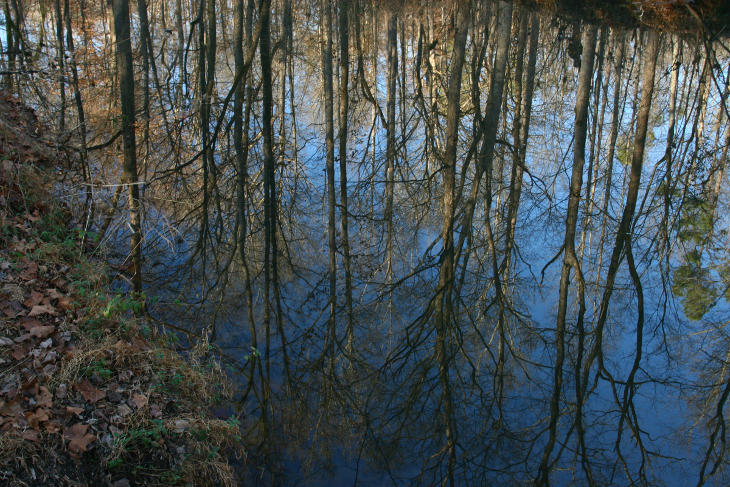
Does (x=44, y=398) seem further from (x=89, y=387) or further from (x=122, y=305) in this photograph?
(x=122, y=305)

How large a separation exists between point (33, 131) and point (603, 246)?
7632 mm

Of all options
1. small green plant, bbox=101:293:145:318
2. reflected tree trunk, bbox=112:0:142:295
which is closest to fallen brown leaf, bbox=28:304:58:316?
small green plant, bbox=101:293:145:318

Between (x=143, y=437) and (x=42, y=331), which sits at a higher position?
(x=42, y=331)

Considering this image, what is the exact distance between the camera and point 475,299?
6.23 m

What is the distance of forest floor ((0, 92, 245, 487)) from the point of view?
10.5 feet

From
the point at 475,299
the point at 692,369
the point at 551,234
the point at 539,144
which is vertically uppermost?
the point at 539,144

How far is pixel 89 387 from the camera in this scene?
3680 millimetres

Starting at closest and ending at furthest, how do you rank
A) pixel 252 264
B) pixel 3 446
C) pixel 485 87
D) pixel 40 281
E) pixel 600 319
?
pixel 3 446
pixel 40 281
pixel 600 319
pixel 252 264
pixel 485 87

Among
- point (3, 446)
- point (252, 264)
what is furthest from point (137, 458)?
point (252, 264)

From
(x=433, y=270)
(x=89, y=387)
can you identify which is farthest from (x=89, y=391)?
(x=433, y=270)

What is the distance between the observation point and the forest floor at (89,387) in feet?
10.5

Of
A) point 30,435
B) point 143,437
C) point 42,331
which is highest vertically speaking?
point 42,331

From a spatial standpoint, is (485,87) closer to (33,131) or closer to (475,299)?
(475,299)

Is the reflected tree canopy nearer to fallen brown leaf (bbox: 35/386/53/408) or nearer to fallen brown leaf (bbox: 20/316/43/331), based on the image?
fallen brown leaf (bbox: 20/316/43/331)
